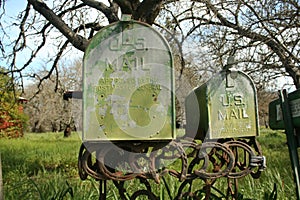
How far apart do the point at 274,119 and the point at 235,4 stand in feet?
13.5

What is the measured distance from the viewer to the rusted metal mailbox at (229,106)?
1826 mm

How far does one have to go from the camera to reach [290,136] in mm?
1313

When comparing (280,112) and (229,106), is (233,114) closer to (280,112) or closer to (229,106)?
(229,106)

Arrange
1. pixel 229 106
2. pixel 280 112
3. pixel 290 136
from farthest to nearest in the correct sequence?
pixel 229 106, pixel 280 112, pixel 290 136

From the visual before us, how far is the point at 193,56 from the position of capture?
5.83 meters

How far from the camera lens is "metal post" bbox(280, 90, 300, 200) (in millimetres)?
1289

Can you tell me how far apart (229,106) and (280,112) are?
0.41 metres

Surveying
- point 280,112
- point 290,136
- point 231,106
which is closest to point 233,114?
point 231,106

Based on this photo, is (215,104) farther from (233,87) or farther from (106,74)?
(106,74)

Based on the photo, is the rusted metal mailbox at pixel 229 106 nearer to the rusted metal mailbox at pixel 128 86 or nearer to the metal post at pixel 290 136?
the rusted metal mailbox at pixel 128 86

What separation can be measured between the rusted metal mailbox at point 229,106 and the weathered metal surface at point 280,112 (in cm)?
29

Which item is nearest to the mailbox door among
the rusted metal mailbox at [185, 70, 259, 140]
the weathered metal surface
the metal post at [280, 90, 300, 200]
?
the rusted metal mailbox at [185, 70, 259, 140]

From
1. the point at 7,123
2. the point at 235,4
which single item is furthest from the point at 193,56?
the point at 7,123

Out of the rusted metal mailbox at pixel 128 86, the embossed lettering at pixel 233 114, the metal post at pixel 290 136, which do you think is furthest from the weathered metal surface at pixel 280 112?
the rusted metal mailbox at pixel 128 86
